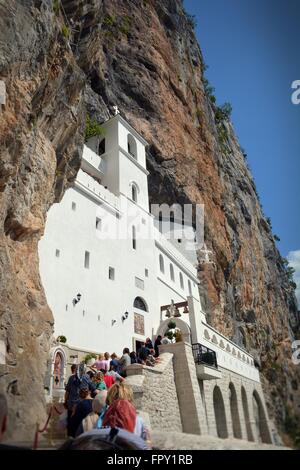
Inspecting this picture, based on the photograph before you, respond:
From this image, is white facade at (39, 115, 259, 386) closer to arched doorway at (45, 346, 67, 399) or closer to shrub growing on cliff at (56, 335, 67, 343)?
shrub growing on cliff at (56, 335, 67, 343)

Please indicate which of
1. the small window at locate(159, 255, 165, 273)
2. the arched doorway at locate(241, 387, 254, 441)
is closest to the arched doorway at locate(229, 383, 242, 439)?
the arched doorway at locate(241, 387, 254, 441)

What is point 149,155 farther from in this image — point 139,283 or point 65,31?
point 65,31

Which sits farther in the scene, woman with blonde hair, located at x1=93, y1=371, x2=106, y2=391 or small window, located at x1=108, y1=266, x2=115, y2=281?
small window, located at x1=108, y1=266, x2=115, y2=281

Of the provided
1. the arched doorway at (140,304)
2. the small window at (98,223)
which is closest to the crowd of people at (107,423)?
the small window at (98,223)

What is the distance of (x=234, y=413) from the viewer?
19453 mm

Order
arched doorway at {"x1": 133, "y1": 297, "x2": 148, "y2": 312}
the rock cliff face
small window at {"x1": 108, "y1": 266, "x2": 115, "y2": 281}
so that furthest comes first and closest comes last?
1. arched doorway at {"x1": 133, "y1": 297, "x2": 148, "y2": 312}
2. small window at {"x1": 108, "y1": 266, "x2": 115, "y2": 281}
3. the rock cliff face

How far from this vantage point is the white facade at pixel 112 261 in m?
15.5

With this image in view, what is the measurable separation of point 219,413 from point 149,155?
2044 centimetres

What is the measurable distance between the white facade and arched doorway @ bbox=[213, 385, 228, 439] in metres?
2.14

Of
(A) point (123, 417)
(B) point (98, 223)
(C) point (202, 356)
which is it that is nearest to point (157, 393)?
(C) point (202, 356)

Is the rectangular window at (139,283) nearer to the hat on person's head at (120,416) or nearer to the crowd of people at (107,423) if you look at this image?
the crowd of people at (107,423)

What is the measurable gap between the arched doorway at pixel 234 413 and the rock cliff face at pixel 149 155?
9.59ft

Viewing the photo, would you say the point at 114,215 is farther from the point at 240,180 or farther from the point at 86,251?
the point at 240,180

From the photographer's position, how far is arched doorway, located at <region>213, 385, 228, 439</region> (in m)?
17.1
